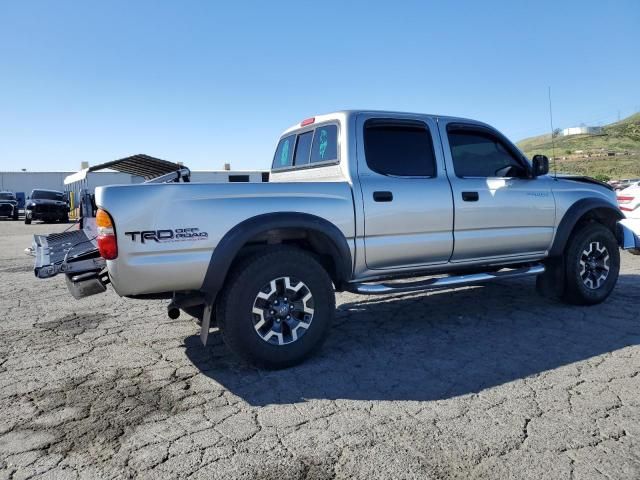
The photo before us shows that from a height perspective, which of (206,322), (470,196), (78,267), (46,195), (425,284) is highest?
(46,195)

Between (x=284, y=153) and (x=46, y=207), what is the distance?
2221 cm

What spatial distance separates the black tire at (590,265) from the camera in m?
5.25

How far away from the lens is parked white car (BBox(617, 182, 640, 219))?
7.87 metres

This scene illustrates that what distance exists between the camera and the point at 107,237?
3264 millimetres

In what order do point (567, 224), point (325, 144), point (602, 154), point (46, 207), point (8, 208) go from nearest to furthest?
point (325, 144)
point (567, 224)
point (46, 207)
point (8, 208)
point (602, 154)

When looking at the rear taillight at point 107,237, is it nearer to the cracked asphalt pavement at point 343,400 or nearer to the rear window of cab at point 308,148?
the cracked asphalt pavement at point 343,400

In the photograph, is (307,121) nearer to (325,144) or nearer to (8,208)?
(325,144)

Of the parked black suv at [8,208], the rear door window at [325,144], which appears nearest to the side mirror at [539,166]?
the rear door window at [325,144]

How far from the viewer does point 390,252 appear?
418cm

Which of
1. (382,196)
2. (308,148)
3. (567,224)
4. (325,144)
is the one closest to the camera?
(382,196)

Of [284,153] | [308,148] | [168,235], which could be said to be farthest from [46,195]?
[168,235]

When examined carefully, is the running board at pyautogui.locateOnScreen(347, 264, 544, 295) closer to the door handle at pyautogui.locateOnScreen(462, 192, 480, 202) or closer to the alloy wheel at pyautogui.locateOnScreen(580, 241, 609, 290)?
the door handle at pyautogui.locateOnScreen(462, 192, 480, 202)

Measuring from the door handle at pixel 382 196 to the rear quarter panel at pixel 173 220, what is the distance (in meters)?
0.81

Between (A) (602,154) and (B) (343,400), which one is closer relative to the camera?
(B) (343,400)
